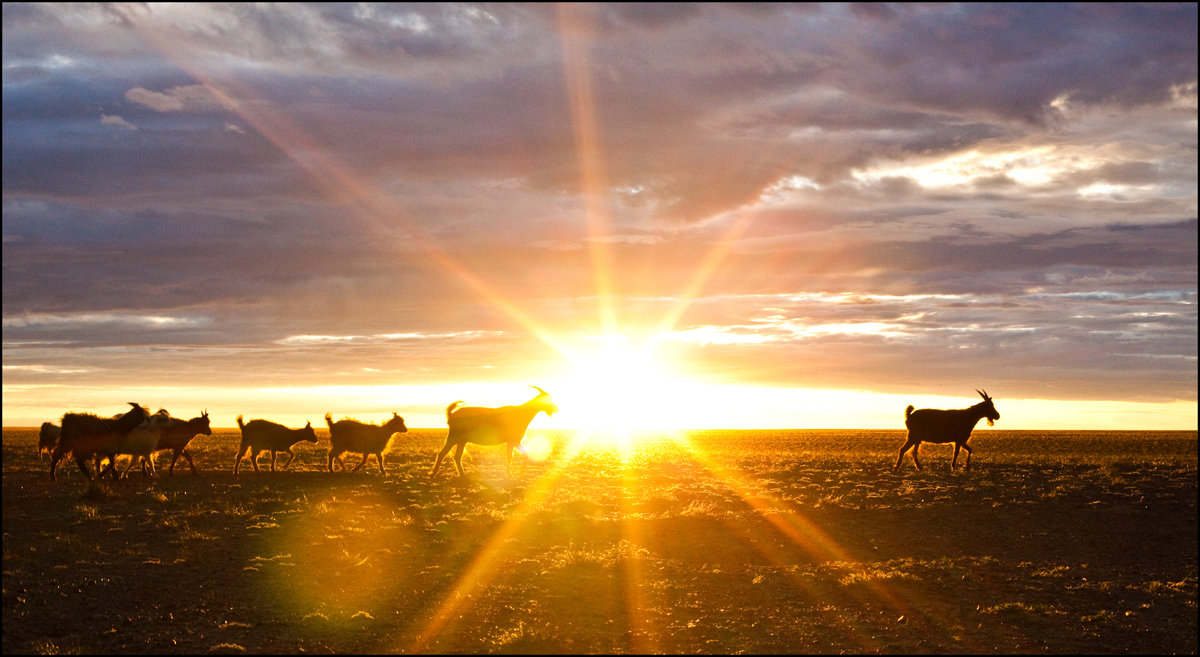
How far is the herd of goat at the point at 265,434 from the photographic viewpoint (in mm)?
22575

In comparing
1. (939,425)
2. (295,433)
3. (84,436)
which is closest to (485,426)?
(295,433)

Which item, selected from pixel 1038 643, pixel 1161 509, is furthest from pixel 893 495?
pixel 1038 643

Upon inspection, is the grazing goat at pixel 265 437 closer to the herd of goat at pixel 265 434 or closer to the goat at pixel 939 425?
the herd of goat at pixel 265 434

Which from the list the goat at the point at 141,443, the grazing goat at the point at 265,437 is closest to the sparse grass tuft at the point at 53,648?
the goat at the point at 141,443

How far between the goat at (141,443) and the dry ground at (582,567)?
3.02 feet

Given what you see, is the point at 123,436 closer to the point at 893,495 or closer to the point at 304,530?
the point at 304,530

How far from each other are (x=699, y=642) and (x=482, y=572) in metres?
4.90

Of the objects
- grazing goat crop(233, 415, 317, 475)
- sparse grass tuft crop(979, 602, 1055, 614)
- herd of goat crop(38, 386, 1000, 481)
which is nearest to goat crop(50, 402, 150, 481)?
herd of goat crop(38, 386, 1000, 481)

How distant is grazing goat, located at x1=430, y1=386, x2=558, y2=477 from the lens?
2734cm

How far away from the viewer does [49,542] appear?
49.8 feet

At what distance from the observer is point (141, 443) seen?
909 inches

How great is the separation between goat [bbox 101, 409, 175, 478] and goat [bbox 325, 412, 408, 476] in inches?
200

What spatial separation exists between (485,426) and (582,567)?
491 inches

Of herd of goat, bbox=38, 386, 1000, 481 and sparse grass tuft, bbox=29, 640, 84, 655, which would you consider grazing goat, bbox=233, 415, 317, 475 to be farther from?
sparse grass tuft, bbox=29, 640, 84, 655
